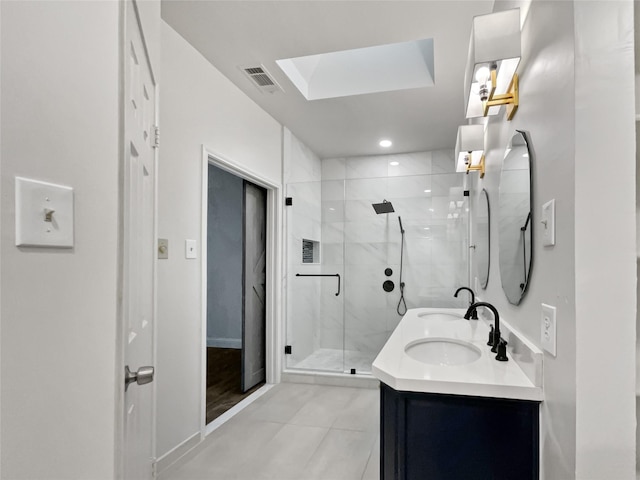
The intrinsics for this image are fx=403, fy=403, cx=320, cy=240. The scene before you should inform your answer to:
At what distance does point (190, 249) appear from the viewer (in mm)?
2568

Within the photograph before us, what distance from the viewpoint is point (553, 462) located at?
43.1 inches

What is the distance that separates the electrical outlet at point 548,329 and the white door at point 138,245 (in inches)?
40.9

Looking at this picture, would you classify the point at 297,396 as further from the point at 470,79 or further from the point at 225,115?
the point at 470,79

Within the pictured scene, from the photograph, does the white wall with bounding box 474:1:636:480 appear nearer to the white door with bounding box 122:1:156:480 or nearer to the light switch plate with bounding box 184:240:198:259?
the white door with bounding box 122:1:156:480

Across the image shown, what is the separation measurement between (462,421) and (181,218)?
6.27 feet

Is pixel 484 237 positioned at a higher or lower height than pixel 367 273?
higher

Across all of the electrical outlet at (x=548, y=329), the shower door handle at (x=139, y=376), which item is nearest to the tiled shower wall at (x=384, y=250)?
the electrical outlet at (x=548, y=329)

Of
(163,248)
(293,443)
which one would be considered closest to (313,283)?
(293,443)

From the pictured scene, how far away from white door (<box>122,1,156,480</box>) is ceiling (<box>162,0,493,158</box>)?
112 centimetres

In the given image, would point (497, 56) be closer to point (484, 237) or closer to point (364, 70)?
point (484, 237)

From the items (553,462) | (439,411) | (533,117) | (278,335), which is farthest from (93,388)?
(278,335)

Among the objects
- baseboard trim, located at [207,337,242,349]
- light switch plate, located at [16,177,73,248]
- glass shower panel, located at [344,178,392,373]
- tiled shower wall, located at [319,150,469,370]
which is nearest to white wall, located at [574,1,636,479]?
light switch plate, located at [16,177,73,248]

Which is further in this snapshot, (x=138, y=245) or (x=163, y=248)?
(x=163, y=248)

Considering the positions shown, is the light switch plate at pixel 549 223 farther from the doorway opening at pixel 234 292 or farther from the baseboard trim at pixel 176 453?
the doorway opening at pixel 234 292
